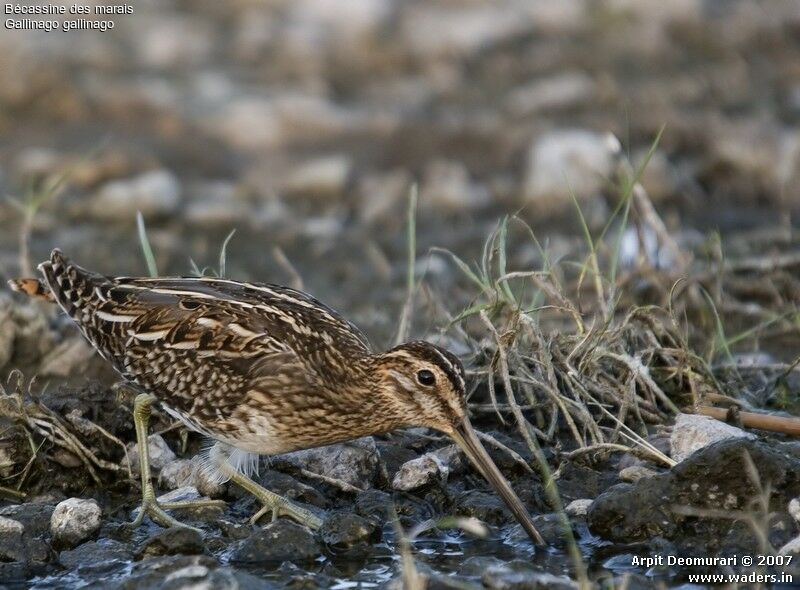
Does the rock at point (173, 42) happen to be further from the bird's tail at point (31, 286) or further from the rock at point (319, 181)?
the bird's tail at point (31, 286)

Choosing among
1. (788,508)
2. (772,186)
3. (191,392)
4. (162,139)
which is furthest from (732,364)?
(162,139)

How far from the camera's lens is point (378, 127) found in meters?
11.5

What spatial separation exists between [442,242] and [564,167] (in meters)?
1.18

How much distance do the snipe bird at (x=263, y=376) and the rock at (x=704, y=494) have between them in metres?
0.39

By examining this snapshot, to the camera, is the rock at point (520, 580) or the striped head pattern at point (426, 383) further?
the striped head pattern at point (426, 383)

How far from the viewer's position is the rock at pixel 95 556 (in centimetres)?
524

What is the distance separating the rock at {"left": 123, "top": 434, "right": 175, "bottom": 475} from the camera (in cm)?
604

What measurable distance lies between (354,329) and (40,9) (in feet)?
23.5

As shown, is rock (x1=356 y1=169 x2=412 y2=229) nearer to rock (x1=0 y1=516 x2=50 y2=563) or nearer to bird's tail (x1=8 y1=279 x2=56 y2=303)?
bird's tail (x1=8 y1=279 x2=56 y2=303)

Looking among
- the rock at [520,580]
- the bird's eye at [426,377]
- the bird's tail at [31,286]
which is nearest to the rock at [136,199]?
the bird's tail at [31,286]

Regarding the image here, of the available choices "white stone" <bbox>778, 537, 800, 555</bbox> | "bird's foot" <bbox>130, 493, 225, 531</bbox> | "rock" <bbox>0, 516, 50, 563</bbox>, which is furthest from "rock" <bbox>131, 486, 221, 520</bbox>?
"white stone" <bbox>778, 537, 800, 555</bbox>

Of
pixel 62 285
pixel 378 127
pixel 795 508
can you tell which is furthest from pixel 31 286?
pixel 378 127

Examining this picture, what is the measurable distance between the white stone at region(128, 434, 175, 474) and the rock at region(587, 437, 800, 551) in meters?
1.89

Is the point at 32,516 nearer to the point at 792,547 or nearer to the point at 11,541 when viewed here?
the point at 11,541
